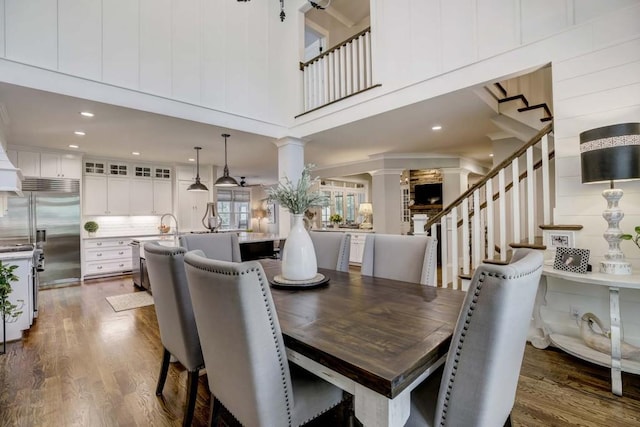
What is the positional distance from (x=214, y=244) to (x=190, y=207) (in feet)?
15.0

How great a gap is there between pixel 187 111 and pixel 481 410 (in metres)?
3.98

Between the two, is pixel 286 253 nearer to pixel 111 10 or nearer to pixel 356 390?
pixel 356 390

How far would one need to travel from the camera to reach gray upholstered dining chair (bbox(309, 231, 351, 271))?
8.56ft

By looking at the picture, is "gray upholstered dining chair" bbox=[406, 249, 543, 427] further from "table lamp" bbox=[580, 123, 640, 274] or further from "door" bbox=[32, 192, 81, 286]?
"door" bbox=[32, 192, 81, 286]

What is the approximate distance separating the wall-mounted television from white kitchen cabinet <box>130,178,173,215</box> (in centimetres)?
604

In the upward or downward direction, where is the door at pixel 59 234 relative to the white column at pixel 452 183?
downward

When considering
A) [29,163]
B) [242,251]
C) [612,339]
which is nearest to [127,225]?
[29,163]

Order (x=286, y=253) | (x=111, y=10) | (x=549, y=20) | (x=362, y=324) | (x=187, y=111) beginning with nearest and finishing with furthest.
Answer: (x=362, y=324) < (x=286, y=253) < (x=549, y=20) < (x=111, y=10) < (x=187, y=111)

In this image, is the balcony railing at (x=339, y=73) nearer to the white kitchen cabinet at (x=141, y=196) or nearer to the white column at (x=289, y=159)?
the white column at (x=289, y=159)

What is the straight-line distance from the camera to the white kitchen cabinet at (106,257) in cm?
572

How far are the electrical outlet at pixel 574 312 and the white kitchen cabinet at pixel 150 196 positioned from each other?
711cm

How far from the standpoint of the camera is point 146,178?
662 centimetres

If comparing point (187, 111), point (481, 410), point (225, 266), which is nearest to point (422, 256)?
point (481, 410)

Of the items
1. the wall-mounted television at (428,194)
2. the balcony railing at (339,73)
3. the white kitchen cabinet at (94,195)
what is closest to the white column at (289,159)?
the balcony railing at (339,73)
